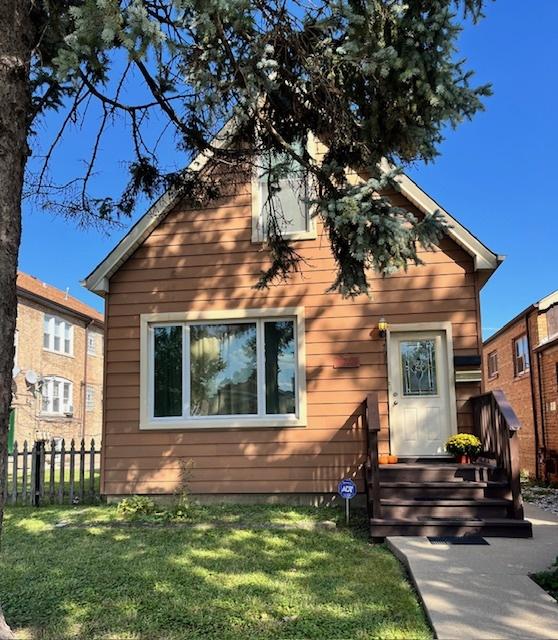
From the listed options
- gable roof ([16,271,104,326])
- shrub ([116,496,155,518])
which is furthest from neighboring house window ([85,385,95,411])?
shrub ([116,496,155,518])

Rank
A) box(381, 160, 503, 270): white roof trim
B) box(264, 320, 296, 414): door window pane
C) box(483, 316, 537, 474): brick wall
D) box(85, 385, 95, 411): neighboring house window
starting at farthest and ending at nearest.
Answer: box(85, 385, 95, 411): neighboring house window, box(483, 316, 537, 474): brick wall, box(264, 320, 296, 414): door window pane, box(381, 160, 503, 270): white roof trim

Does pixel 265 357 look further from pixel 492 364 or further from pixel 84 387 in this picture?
pixel 84 387

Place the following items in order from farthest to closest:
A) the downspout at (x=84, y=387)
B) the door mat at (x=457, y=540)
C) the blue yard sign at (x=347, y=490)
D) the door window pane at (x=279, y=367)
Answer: the downspout at (x=84, y=387) < the door window pane at (x=279, y=367) < the blue yard sign at (x=347, y=490) < the door mat at (x=457, y=540)

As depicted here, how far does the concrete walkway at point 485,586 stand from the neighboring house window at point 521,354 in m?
9.13

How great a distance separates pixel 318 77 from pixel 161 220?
4567 millimetres

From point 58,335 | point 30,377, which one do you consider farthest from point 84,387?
point 30,377

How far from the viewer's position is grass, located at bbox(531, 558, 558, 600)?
404 centimetres

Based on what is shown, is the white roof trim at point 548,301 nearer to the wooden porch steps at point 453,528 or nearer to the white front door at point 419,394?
the white front door at point 419,394

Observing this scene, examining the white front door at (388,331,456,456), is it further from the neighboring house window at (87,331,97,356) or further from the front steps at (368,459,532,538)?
the neighboring house window at (87,331,97,356)

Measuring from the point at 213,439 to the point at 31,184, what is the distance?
422cm

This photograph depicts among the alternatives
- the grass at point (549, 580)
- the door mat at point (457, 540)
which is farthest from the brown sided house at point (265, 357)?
the grass at point (549, 580)

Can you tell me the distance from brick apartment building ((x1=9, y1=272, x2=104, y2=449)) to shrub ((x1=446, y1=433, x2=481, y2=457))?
16.1m

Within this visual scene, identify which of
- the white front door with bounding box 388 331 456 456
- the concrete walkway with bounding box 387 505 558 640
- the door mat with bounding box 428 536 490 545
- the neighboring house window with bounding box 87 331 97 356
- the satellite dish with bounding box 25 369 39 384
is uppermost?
the neighboring house window with bounding box 87 331 97 356

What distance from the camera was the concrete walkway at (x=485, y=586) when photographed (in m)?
3.36
